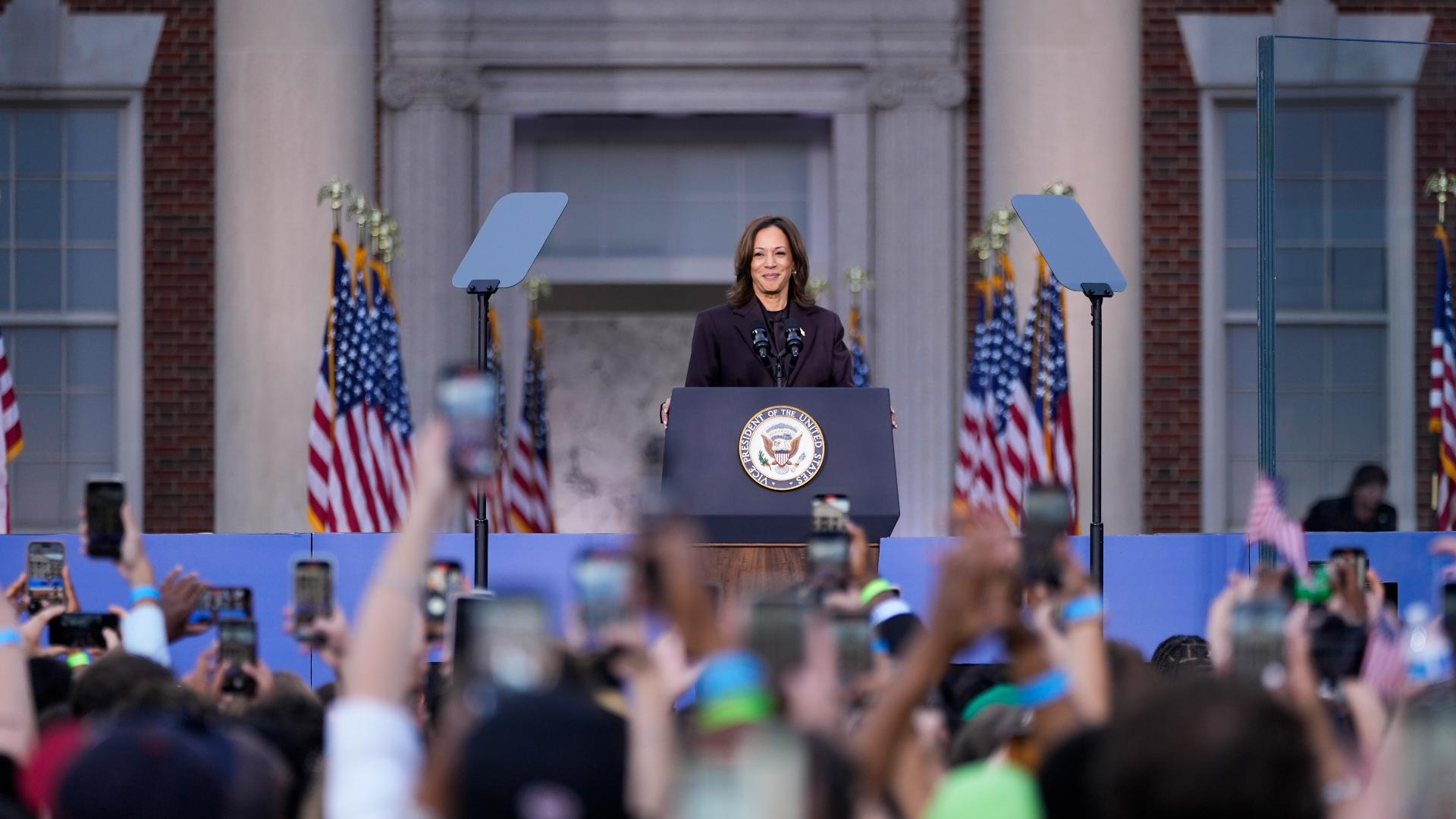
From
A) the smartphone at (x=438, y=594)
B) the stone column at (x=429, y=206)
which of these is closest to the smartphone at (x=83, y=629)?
the smartphone at (x=438, y=594)

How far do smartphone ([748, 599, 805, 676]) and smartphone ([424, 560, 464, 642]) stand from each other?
48.4 inches

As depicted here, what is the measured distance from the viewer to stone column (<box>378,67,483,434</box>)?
37.8 feet

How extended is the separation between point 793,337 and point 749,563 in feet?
3.08

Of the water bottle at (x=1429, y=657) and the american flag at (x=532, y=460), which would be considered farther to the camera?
the american flag at (x=532, y=460)

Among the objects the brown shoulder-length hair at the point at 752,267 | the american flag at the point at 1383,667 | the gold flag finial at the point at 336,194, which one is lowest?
the american flag at the point at 1383,667

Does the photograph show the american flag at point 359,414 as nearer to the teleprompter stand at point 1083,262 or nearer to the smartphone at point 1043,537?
the teleprompter stand at point 1083,262

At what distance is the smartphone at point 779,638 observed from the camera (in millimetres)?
2367

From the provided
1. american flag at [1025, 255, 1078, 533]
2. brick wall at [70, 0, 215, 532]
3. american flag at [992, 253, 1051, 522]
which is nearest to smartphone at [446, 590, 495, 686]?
american flag at [1025, 255, 1078, 533]

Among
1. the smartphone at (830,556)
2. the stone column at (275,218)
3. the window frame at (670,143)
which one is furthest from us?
the window frame at (670,143)

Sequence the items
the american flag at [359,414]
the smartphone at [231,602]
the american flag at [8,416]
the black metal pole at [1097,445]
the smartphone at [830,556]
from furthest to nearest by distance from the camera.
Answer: the american flag at [8,416], the american flag at [359,414], the black metal pole at [1097,445], the smartphone at [231,602], the smartphone at [830,556]

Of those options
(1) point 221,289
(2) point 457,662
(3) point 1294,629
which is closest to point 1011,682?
(3) point 1294,629

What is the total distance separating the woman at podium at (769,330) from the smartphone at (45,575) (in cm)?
250

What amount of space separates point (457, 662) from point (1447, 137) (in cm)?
568

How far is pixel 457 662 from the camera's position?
2.89 m
